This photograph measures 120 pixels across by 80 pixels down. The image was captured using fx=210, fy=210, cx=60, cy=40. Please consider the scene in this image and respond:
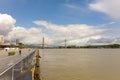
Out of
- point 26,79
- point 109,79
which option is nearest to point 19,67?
point 26,79

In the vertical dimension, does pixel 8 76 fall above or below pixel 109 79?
above

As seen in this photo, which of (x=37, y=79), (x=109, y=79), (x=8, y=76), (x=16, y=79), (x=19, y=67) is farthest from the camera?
(x=109, y=79)

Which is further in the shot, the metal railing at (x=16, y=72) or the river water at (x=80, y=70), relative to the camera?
the river water at (x=80, y=70)

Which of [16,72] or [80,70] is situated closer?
[16,72]

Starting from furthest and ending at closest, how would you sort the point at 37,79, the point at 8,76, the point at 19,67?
the point at 19,67 → the point at 37,79 → the point at 8,76

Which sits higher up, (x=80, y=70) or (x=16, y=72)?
(x=16, y=72)

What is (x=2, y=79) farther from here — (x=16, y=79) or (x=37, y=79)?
(x=37, y=79)

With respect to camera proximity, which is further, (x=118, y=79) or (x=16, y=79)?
(x=118, y=79)

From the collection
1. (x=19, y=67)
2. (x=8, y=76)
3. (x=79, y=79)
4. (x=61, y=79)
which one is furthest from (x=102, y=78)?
(x=8, y=76)

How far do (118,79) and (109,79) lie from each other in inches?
57.5

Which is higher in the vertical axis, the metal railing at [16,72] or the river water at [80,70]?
the metal railing at [16,72]

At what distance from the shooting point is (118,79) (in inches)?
1158

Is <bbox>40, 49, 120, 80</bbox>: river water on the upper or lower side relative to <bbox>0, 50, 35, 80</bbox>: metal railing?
lower

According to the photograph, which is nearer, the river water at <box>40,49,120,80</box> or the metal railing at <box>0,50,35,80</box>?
the metal railing at <box>0,50,35,80</box>
